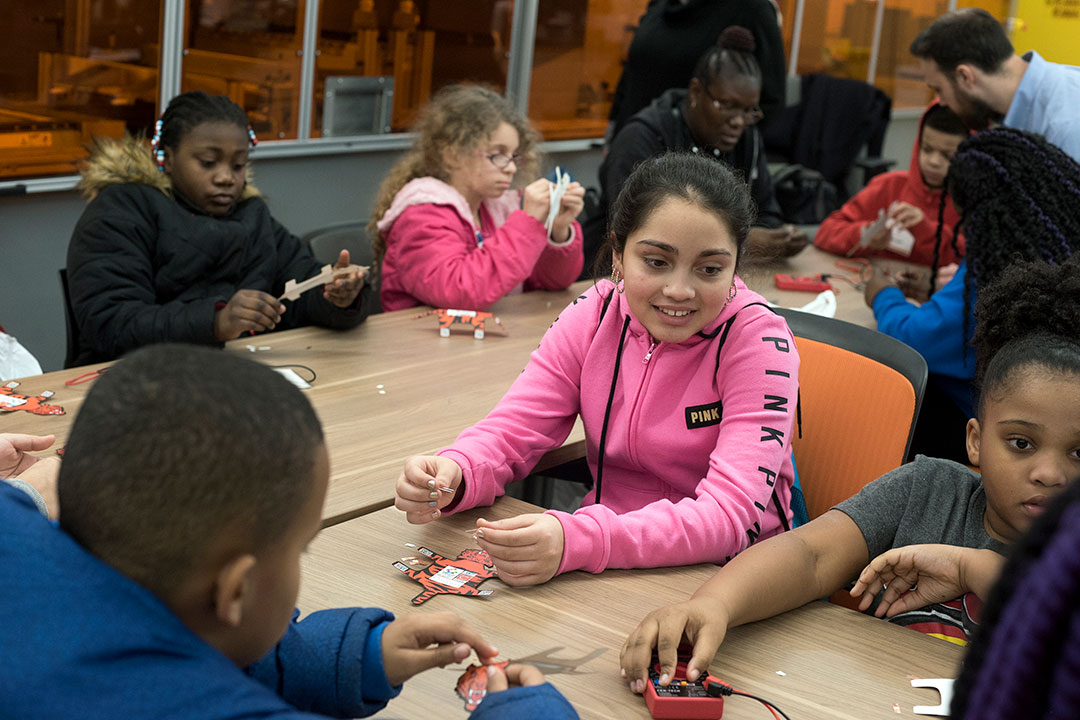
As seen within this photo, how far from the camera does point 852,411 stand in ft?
6.31

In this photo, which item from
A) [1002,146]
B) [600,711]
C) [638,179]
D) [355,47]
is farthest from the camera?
[355,47]

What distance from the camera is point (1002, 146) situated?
251 centimetres

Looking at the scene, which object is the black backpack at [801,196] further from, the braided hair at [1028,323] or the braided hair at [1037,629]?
the braided hair at [1037,629]

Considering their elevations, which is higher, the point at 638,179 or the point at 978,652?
the point at 638,179

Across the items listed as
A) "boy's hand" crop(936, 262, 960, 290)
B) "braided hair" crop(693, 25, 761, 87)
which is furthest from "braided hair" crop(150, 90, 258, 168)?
"boy's hand" crop(936, 262, 960, 290)

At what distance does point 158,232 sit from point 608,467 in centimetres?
141

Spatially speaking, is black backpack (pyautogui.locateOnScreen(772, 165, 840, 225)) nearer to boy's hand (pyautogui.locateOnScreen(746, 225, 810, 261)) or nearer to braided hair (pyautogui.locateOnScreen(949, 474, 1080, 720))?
boy's hand (pyautogui.locateOnScreen(746, 225, 810, 261))

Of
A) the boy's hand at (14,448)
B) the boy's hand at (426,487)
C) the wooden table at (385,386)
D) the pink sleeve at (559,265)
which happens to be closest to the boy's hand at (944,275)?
the pink sleeve at (559,265)

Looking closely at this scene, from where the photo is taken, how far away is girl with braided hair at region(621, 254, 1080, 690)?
122cm

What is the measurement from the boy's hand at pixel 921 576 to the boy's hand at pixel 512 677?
1.80 feet

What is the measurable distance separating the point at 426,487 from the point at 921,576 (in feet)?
2.26

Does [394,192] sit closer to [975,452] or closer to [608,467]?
[608,467]

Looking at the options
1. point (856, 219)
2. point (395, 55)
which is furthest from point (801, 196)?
point (395, 55)

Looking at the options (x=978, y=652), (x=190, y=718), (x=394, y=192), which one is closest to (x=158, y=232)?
(x=394, y=192)
